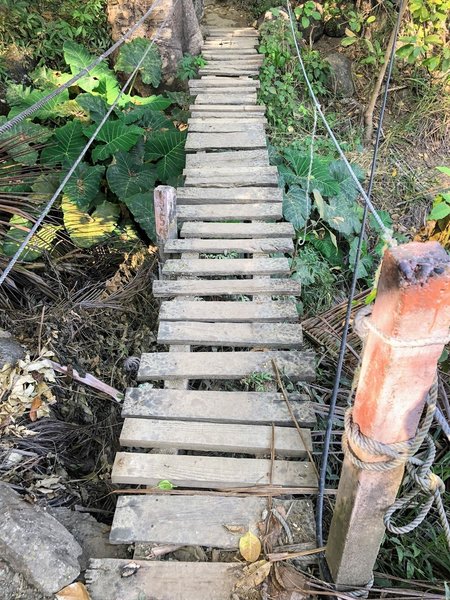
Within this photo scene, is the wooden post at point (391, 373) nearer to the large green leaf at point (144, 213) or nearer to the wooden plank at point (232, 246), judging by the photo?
the wooden plank at point (232, 246)

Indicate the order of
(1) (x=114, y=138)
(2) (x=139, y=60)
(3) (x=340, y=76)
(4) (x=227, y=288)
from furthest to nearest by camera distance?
(3) (x=340, y=76) → (2) (x=139, y=60) → (1) (x=114, y=138) → (4) (x=227, y=288)

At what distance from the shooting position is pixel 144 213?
374 centimetres

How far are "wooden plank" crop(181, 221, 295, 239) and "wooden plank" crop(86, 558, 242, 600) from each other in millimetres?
1951

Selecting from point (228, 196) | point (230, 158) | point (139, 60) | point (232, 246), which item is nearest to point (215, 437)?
point (232, 246)

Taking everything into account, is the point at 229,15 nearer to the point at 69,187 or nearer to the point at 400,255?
the point at 69,187

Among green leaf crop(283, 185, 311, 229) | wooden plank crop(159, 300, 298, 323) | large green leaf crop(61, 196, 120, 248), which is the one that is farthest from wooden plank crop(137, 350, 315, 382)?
large green leaf crop(61, 196, 120, 248)

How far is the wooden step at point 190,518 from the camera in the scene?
5.22ft

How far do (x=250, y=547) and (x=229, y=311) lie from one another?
1.19 m

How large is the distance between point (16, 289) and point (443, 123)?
15.6 feet

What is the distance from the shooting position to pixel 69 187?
3.92 m

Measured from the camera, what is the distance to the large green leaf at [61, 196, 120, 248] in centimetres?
376

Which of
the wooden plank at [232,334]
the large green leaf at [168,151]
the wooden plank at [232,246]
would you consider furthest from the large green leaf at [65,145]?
the wooden plank at [232,334]

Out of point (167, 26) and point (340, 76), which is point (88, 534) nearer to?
point (167, 26)

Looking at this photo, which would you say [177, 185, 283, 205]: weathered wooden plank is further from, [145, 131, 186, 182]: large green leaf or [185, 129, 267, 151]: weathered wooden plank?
[145, 131, 186, 182]: large green leaf
